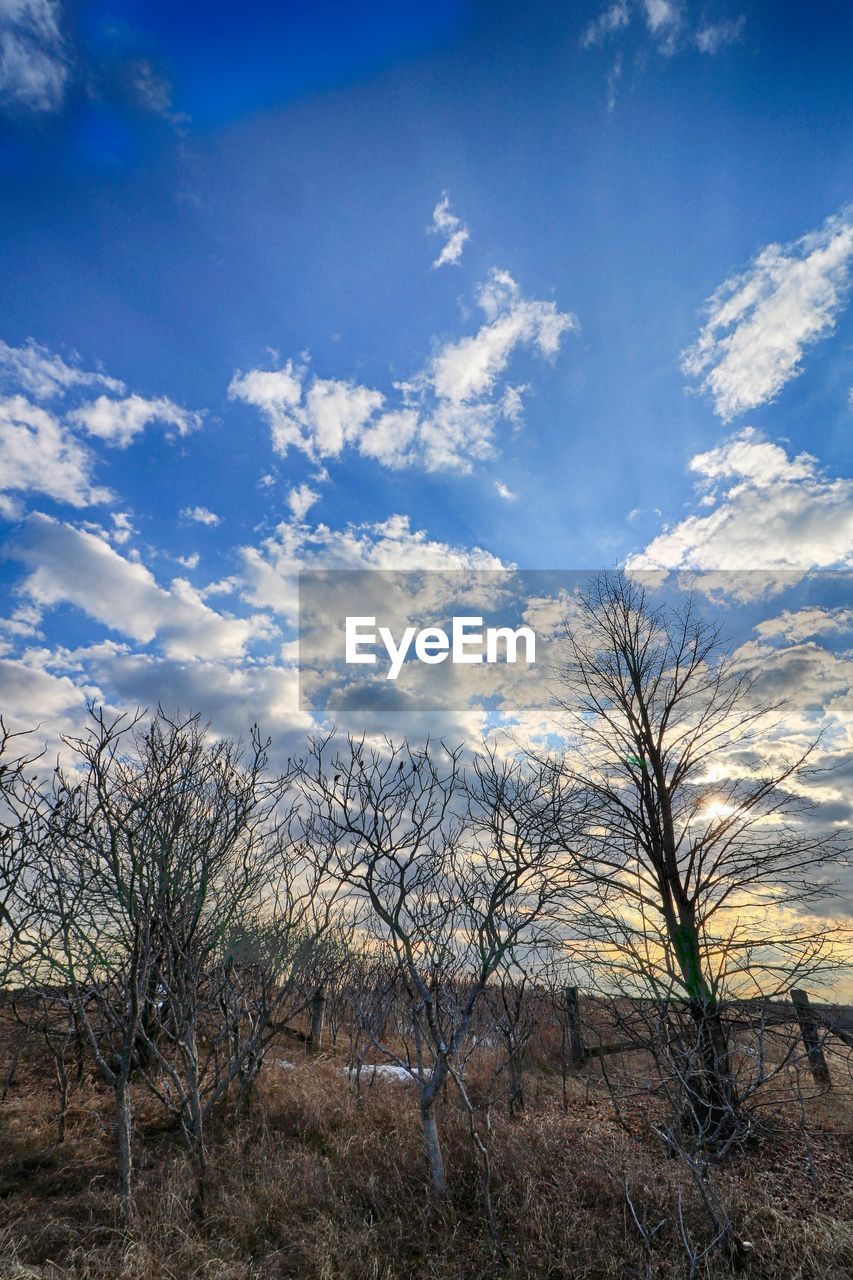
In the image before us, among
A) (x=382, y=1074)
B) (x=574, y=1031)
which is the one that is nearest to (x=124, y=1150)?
(x=382, y=1074)

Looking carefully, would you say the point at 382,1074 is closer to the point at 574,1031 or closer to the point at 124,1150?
the point at 574,1031

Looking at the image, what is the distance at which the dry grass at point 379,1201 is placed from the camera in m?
5.33

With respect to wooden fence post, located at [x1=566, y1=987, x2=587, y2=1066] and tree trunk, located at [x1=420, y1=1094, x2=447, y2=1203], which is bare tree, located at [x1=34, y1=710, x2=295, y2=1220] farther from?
wooden fence post, located at [x1=566, y1=987, x2=587, y2=1066]

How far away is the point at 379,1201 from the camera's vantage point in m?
6.35

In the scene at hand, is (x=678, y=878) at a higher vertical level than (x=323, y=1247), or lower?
higher

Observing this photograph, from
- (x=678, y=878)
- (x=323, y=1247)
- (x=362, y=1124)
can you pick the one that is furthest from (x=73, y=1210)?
(x=678, y=878)

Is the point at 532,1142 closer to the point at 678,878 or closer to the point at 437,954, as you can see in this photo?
the point at 437,954

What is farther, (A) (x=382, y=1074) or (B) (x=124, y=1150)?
(A) (x=382, y=1074)

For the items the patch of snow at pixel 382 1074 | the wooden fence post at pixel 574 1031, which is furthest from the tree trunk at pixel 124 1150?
the wooden fence post at pixel 574 1031

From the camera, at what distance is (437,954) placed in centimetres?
784

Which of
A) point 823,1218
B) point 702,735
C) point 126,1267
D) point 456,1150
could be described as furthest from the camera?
point 702,735

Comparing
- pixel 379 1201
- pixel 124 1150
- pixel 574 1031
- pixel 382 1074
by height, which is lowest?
pixel 382 1074

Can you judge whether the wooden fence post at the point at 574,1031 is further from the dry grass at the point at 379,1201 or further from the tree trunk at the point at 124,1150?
the tree trunk at the point at 124,1150

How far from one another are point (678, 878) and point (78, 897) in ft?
28.6
